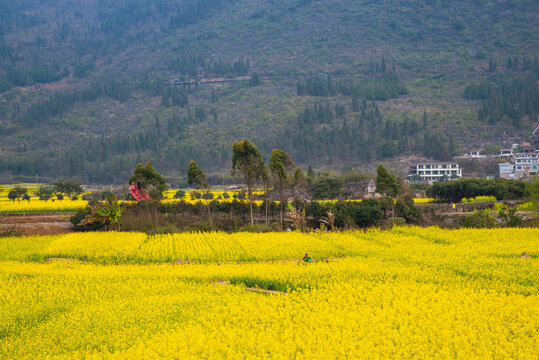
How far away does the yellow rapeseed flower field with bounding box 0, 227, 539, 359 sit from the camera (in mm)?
12797

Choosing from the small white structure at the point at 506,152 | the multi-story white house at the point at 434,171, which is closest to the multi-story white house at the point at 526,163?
the small white structure at the point at 506,152

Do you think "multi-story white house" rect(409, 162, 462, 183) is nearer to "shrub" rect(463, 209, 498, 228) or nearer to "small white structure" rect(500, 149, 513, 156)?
"small white structure" rect(500, 149, 513, 156)

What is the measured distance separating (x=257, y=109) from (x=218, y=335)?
170 metres

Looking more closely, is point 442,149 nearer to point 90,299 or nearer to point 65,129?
point 90,299

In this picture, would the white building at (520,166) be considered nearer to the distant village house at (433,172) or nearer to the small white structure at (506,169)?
the small white structure at (506,169)

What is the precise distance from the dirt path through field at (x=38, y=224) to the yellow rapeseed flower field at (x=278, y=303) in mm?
11232

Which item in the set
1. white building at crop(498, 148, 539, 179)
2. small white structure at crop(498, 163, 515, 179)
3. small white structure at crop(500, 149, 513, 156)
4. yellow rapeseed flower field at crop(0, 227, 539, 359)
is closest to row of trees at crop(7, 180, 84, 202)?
yellow rapeseed flower field at crop(0, 227, 539, 359)

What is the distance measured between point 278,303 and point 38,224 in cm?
3305

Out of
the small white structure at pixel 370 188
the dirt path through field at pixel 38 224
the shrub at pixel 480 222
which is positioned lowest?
the small white structure at pixel 370 188

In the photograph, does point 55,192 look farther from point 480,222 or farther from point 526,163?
point 526,163

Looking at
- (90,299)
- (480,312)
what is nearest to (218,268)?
(90,299)

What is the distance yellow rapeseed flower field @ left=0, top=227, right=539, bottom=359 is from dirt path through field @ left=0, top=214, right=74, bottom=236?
1123 cm

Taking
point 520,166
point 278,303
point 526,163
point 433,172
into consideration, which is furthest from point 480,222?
point 526,163

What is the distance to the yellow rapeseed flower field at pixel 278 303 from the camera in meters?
12.8
